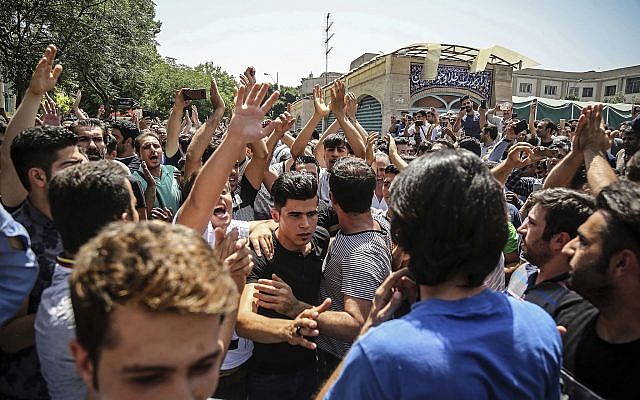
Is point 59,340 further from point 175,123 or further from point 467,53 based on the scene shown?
point 467,53

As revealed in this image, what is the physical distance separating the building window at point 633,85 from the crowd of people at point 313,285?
6616 cm

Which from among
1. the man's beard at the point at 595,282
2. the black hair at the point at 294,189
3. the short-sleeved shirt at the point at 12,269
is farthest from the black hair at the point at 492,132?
the short-sleeved shirt at the point at 12,269

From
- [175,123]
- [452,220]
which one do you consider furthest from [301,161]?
[452,220]

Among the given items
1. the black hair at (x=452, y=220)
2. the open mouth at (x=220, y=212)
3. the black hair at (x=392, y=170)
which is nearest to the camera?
the black hair at (x=452, y=220)

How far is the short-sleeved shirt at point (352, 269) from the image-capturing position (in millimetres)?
2146

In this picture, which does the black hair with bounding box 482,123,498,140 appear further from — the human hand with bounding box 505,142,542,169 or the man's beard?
the man's beard

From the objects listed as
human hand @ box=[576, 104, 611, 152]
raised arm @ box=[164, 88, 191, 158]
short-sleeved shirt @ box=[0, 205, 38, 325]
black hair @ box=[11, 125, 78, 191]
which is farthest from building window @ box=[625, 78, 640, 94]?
short-sleeved shirt @ box=[0, 205, 38, 325]

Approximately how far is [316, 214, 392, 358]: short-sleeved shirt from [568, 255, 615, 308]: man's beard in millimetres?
877

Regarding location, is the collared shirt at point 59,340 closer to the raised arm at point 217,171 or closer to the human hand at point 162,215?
the raised arm at point 217,171

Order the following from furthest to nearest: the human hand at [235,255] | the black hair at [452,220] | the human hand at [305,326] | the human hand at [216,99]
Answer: the human hand at [216,99], the human hand at [305,326], the human hand at [235,255], the black hair at [452,220]

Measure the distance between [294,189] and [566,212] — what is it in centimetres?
147

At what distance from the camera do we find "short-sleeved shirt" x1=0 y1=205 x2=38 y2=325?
1655 mm

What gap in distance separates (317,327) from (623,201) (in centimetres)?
135

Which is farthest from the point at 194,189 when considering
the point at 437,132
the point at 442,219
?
the point at 437,132
